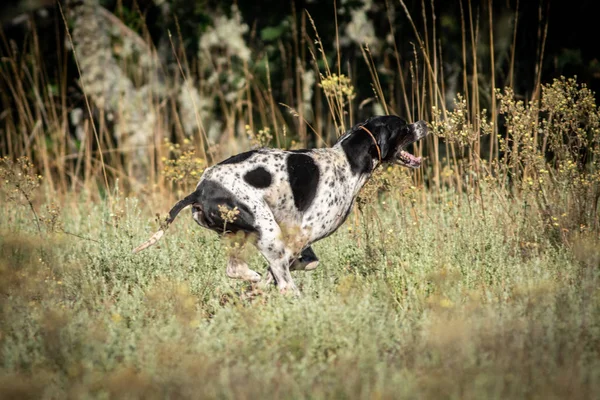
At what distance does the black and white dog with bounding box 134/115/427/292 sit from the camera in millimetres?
4730

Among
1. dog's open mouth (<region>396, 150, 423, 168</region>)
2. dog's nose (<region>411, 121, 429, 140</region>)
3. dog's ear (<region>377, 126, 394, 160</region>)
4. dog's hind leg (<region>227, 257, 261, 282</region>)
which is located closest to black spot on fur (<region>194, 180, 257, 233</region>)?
dog's hind leg (<region>227, 257, 261, 282</region>)

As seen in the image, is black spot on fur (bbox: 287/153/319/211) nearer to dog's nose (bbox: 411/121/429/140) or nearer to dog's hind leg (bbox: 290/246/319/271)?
dog's hind leg (bbox: 290/246/319/271)

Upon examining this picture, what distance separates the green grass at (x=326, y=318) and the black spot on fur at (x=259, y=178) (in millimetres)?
687

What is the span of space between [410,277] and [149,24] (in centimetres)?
668

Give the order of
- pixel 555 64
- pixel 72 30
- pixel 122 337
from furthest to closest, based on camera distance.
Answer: pixel 72 30
pixel 555 64
pixel 122 337

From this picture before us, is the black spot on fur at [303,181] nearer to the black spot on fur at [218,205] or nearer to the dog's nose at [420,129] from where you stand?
the black spot on fur at [218,205]

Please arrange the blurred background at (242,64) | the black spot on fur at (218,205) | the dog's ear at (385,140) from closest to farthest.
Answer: the black spot on fur at (218,205), the dog's ear at (385,140), the blurred background at (242,64)

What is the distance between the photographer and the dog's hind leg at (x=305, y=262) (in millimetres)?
5155

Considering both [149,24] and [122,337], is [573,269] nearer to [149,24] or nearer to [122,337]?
[122,337]

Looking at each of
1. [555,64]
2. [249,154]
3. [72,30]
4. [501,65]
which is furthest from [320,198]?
[72,30]

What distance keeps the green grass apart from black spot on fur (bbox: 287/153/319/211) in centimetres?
53

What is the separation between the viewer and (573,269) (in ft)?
15.7

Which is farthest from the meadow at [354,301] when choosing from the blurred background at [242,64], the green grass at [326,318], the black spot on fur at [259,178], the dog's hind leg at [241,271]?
the blurred background at [242,64]

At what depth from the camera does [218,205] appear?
470cm
